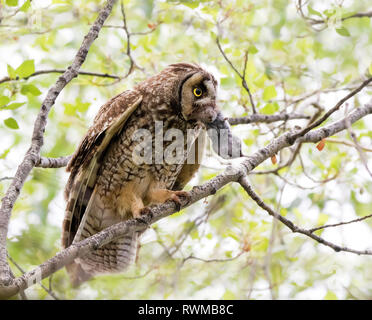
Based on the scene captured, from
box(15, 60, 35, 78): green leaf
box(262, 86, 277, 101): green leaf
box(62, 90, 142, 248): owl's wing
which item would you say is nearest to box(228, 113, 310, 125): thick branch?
box(262, 86, 277, 101): green leaf

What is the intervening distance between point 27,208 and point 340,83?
2.74 metres

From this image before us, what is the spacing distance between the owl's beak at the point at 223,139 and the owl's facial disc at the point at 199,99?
0.07 meters

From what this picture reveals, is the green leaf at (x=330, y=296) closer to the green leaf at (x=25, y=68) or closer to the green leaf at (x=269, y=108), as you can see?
the green leaf at (x=269, y=108)

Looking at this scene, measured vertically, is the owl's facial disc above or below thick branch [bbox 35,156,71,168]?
above

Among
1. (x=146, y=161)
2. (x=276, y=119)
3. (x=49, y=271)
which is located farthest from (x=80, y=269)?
(x=276, y=119)

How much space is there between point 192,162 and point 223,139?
0.40 m

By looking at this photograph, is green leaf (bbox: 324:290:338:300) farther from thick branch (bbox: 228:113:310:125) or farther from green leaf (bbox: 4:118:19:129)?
green leaf (bbox: 4:118:19:129)

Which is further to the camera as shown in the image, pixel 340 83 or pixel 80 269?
pixel 340 83

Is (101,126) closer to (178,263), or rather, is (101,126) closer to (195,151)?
(195,151)

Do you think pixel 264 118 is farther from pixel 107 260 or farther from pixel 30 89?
pixel 30 89

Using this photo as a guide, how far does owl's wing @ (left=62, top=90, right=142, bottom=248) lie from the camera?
2896mm

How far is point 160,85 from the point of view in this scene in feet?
9.94

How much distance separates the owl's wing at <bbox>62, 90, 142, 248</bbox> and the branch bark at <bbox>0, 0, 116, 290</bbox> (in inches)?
24.0

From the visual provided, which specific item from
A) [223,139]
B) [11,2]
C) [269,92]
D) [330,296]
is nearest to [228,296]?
[330,296]
